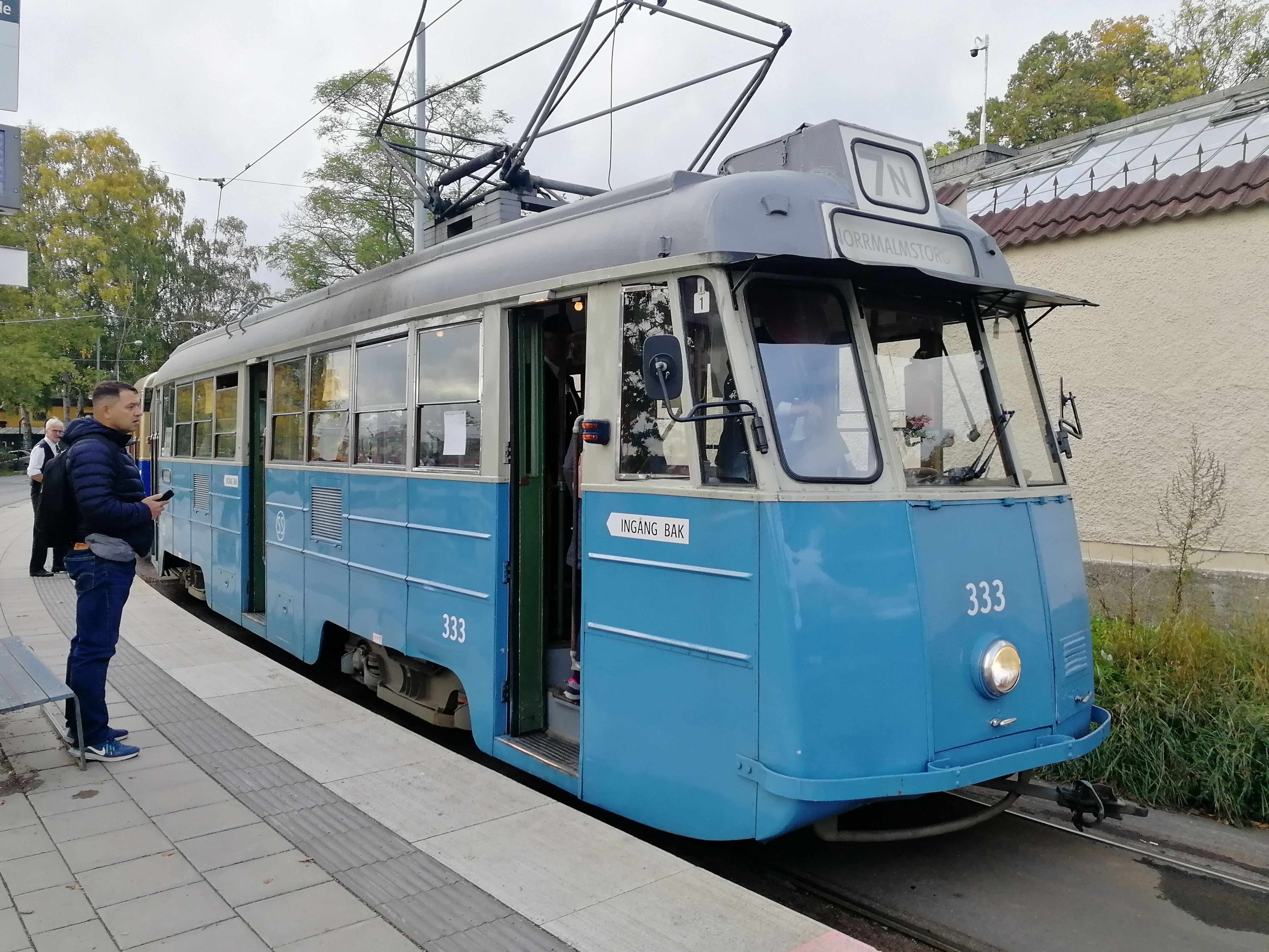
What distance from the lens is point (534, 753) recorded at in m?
4.84

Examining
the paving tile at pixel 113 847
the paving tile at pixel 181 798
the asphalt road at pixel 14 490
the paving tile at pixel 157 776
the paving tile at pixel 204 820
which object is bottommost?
the paving tile at pixel 113 847

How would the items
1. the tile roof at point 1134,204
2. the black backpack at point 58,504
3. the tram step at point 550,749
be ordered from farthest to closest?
the tile roof at point 1134,204
the black backpack at point 58,504
the tram step at point 550,749

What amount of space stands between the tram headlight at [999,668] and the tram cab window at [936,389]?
0.73m

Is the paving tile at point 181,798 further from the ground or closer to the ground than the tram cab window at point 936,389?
closer to the ground

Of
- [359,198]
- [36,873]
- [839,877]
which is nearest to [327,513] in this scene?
[36,873]

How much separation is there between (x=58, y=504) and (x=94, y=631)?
2.32 ft

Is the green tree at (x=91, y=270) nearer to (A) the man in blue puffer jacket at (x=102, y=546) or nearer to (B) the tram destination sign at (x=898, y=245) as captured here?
(A) the man in blue puffer jacket at (x=102, y=546)

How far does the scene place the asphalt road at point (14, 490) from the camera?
30.6 meters

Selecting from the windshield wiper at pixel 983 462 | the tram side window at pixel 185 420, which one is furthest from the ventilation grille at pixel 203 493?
the windshield wiper at pixel 983 462

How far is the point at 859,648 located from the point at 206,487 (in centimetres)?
817

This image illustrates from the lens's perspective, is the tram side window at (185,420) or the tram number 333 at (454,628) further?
the tram side window at (185,420)

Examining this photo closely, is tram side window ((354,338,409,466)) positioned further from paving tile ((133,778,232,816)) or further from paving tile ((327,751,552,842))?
paving tile ((133,778,232,816))

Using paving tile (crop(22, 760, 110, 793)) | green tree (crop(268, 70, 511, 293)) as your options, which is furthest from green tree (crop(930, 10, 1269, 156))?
paving tile (crop(22, 760, 110, 793))

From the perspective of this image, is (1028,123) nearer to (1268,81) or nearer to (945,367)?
(1268,81)
